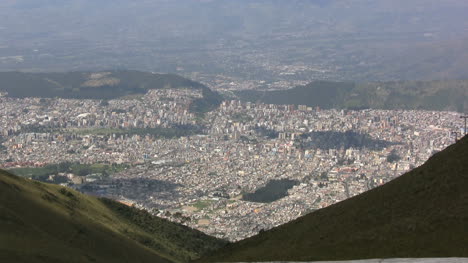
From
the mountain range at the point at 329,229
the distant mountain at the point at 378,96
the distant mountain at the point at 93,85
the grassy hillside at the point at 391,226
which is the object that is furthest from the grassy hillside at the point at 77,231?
the distant mountain at the point at 93,85

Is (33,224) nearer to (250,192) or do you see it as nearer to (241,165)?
(250,192)

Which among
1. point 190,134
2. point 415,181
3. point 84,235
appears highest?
point 415,181

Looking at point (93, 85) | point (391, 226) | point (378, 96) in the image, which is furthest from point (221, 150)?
point (391, 226)

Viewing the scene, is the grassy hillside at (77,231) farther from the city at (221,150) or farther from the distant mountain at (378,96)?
the distant mountain at (378,96)

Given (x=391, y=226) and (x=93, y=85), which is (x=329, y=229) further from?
(x=93, y=85)

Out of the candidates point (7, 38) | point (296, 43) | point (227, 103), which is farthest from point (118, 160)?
point (7, 38)

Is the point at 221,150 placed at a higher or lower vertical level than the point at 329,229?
lower
